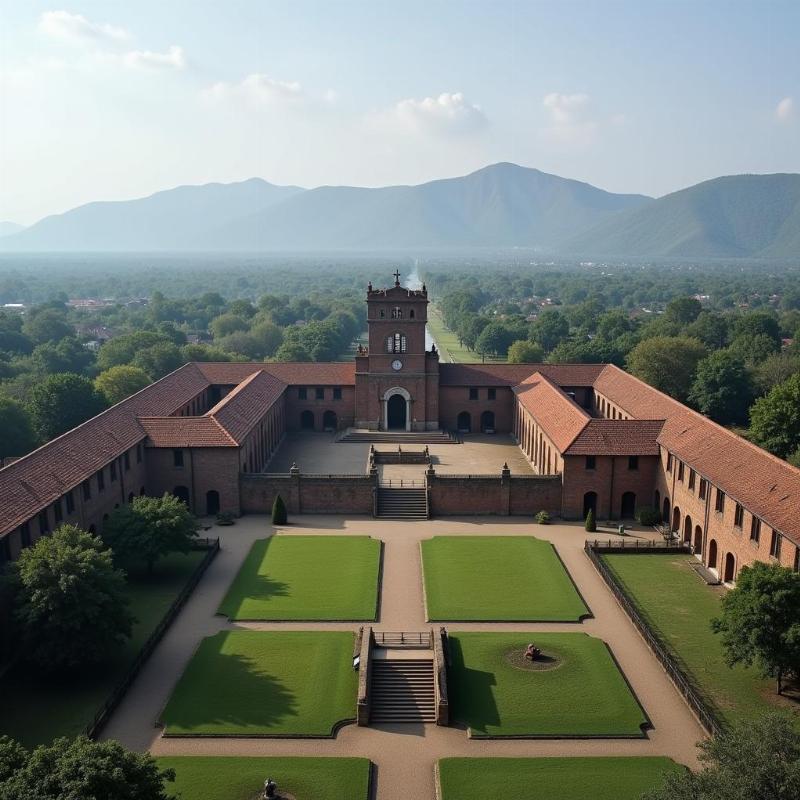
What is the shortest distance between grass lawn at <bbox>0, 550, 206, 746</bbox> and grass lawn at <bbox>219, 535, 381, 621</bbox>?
15.1 feet

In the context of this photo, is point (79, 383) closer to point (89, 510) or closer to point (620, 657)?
point (89, 510)

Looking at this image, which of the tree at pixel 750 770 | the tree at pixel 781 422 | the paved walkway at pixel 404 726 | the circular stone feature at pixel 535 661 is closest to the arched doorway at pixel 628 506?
the paved walkway at pixel 404 726

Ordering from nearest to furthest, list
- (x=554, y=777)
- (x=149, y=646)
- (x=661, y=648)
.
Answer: (x=554, y=777) < (x=661, y=648) < (x=149, y=646)

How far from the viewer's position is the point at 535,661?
34.8 meters

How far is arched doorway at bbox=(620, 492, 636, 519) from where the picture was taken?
5362 cm

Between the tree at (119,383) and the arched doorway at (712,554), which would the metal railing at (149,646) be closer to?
the arched doorway at (712,554)

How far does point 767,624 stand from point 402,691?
14.0 meters

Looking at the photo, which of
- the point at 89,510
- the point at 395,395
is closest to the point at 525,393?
the point at 395,395

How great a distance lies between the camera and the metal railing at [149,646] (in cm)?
2981

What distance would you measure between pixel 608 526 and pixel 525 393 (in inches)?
835

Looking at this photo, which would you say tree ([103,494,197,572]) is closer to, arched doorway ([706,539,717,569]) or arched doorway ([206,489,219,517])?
arched doorway ([206,489,219,517])

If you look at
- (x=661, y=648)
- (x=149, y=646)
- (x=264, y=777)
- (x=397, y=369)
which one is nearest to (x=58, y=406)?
(x=397, y=369)

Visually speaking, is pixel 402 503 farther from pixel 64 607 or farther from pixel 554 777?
pixel 554 777

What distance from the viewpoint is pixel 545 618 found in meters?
39.0
